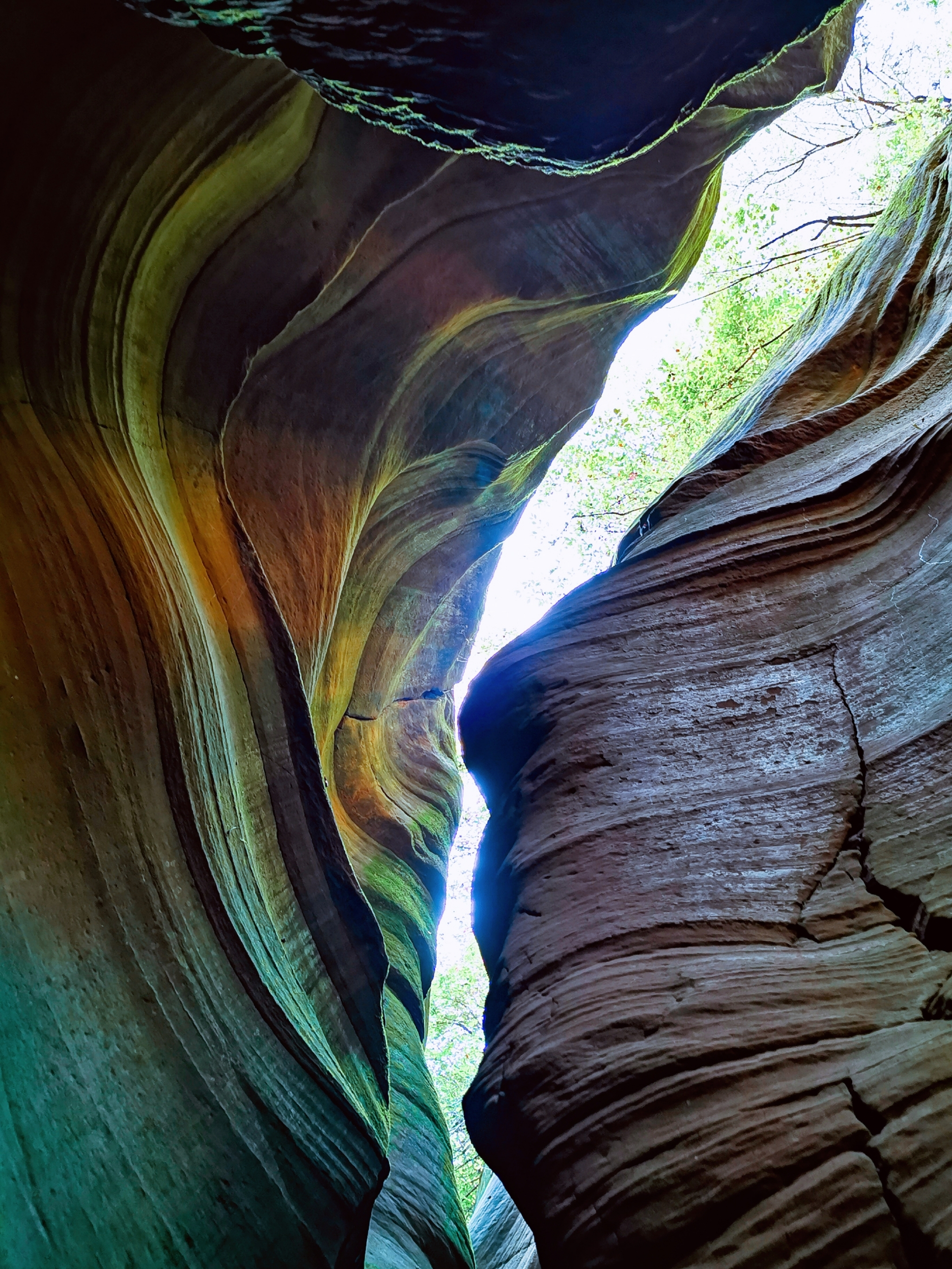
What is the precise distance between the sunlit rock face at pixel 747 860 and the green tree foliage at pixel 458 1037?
462 inches

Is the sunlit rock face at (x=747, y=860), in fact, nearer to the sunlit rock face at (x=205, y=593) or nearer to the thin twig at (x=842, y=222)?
the sunlit rock face at (x=205, y=593)

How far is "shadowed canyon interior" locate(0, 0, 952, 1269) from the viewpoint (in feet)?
6.48

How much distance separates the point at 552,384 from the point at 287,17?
4926 mm

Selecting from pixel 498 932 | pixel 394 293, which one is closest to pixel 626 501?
pixel 394 293

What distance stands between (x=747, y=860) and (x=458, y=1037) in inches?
551

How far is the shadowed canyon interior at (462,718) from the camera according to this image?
1977 mm

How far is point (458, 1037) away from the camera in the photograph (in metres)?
15.3

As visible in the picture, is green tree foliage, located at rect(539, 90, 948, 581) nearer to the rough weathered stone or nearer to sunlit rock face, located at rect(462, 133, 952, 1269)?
sunlit rock face, located at rect(462, 133, 952, 1269)

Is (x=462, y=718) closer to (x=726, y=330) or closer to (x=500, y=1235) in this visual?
(x=500, y=1235)

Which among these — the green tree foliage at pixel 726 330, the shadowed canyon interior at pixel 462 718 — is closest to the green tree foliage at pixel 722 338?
the green tree foliage at pixel 726 330

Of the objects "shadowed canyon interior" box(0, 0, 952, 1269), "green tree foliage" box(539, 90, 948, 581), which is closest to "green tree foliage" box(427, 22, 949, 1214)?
"green tree foliage" box(539, 90, 948, 581)

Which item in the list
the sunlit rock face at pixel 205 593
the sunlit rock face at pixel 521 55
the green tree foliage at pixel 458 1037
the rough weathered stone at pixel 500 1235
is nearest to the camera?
the sunlit rock face at pixel 521 55

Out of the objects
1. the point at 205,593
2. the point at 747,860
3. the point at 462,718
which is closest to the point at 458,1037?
the point at 462,718

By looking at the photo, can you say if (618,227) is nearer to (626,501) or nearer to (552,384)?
(552,384)
